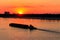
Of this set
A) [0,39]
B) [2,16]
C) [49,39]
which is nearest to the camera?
[0,39]

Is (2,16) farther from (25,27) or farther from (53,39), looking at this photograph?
(53,39)

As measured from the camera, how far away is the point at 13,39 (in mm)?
6344

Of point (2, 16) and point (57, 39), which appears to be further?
point (2, 16)

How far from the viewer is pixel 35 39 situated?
20.3ft

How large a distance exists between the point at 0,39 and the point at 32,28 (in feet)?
12.9

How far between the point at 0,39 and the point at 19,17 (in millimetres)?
9537

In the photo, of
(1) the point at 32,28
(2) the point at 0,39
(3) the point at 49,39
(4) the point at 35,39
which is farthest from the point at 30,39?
(1) the point at 32,28

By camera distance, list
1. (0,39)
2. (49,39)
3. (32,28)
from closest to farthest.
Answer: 1. (0,39)
2. (49,39)
3. (32,28)

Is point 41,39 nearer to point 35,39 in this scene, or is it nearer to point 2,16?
point 35,39

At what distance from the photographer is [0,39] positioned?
5848 millimetres

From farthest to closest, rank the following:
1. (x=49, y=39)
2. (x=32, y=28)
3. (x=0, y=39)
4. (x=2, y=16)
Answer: (x=2, y=16) < (x=32, y=28) < (x=49, y=39) < (x=0, y=39)

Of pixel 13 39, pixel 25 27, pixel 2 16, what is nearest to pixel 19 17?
pixel 2 16

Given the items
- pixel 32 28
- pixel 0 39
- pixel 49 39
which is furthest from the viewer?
pixel 32 28

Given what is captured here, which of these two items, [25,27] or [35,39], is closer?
[35,39]
